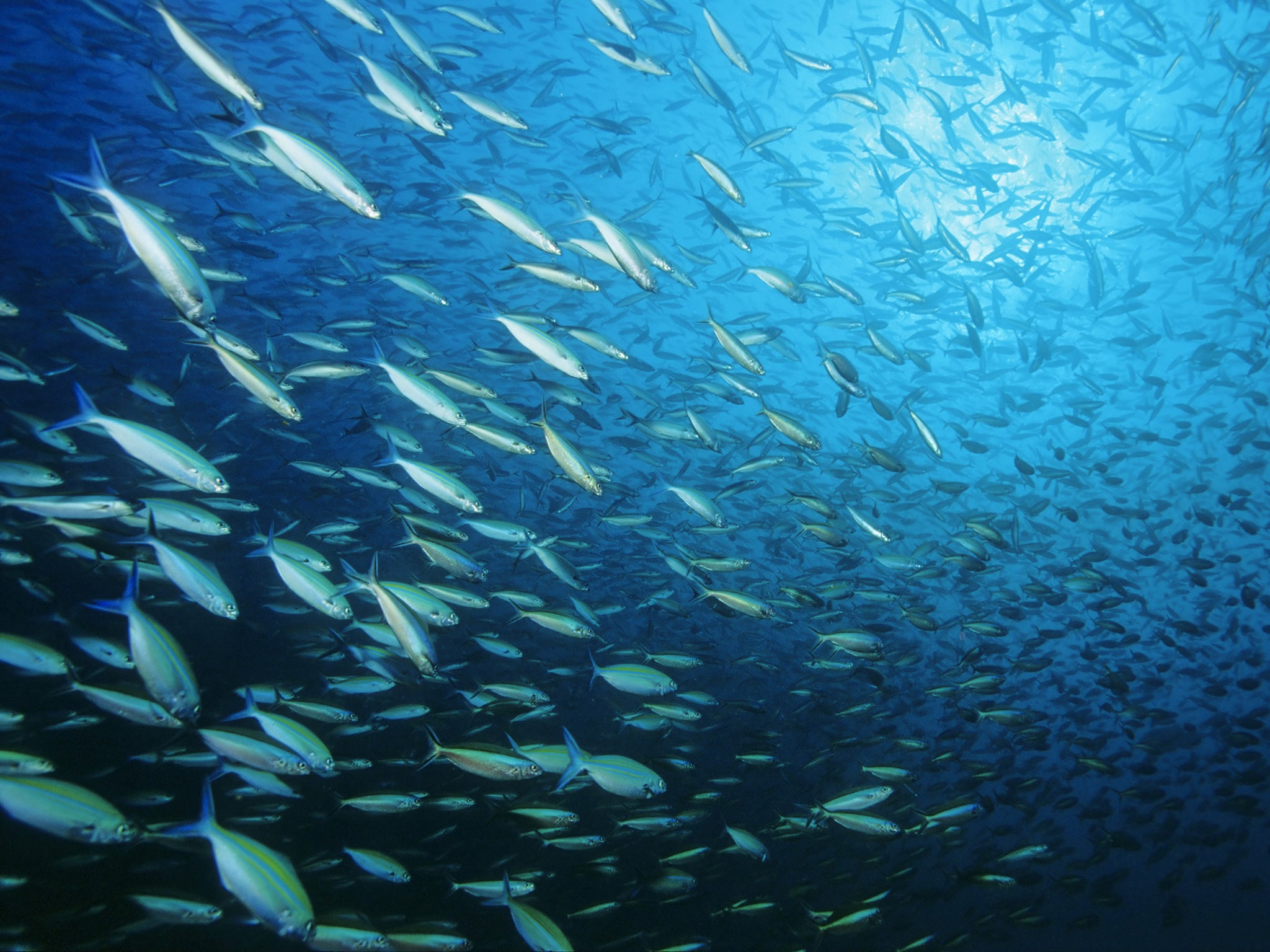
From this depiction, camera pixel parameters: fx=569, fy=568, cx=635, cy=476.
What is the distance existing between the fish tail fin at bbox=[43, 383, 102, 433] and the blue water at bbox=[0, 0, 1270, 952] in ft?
3.56

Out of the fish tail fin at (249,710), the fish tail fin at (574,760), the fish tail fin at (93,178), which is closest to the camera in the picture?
the fish tail fin at (93,178)

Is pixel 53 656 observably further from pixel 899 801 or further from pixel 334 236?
pixel 899 801

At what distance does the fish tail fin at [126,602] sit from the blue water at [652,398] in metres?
1.12

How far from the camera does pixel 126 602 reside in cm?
302

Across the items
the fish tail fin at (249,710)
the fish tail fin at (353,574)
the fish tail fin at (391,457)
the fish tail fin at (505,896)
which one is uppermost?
the fish tail fin at (391,457)

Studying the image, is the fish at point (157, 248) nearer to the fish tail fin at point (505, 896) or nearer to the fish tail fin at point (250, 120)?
the fish tail fin at point (250, 120)

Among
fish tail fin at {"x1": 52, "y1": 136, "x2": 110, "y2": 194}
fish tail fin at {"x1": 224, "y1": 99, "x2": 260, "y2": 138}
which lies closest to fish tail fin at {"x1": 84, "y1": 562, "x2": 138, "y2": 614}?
fish tail fin at {"x1": 52, "y1": 136, "x2": 110, "y2": 194}

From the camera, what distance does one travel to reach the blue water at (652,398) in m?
6.73

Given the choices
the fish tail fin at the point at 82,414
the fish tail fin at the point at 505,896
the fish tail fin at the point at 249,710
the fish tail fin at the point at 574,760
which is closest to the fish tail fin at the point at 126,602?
the fish tail fin at the point at 82,414

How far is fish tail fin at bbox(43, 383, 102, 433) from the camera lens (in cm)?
316

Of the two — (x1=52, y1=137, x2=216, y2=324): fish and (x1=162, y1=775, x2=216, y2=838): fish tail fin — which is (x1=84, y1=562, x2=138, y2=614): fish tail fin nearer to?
(x1=162, y1=775, x2=216, y2=838): fish tail fin

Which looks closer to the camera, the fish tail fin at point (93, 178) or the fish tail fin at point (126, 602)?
the fish tail fin at point (93, 178)

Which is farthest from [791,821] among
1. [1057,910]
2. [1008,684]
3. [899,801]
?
[1057,910]

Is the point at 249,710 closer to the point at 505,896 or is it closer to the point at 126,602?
the point at 126,602
